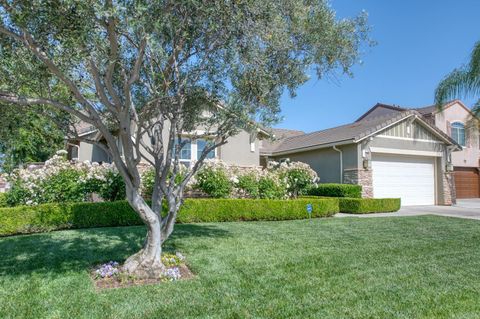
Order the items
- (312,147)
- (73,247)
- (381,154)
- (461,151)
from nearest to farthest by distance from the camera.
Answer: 1. (73,247)
2. (381,154)
3. (312,147)
4. (461,151)

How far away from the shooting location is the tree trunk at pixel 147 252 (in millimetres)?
5012

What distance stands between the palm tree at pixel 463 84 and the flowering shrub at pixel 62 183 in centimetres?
1276

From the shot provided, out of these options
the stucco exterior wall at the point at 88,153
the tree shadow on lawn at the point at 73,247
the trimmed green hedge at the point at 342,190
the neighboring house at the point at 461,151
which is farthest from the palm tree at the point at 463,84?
Result: the stucco exterior wall at the point at 88,153

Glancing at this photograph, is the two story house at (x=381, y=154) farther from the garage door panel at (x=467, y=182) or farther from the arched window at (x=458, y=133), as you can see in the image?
the arched window at (x=458, y=133)

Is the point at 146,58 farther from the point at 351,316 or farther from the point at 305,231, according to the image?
the point at 305,231

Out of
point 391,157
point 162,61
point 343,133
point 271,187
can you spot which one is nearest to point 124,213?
point 271,187

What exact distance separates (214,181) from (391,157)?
10.3 metres

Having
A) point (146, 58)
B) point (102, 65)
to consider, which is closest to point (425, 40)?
point (146, 58)

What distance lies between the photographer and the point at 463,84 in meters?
12.8

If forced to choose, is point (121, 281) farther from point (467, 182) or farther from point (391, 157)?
point (467, 182)

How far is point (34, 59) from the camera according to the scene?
5266 millimetres

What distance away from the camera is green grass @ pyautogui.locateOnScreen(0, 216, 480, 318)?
3.89m

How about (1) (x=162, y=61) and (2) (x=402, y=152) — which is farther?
(2) (x=402, y=152)

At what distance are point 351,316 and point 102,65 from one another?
470cm
